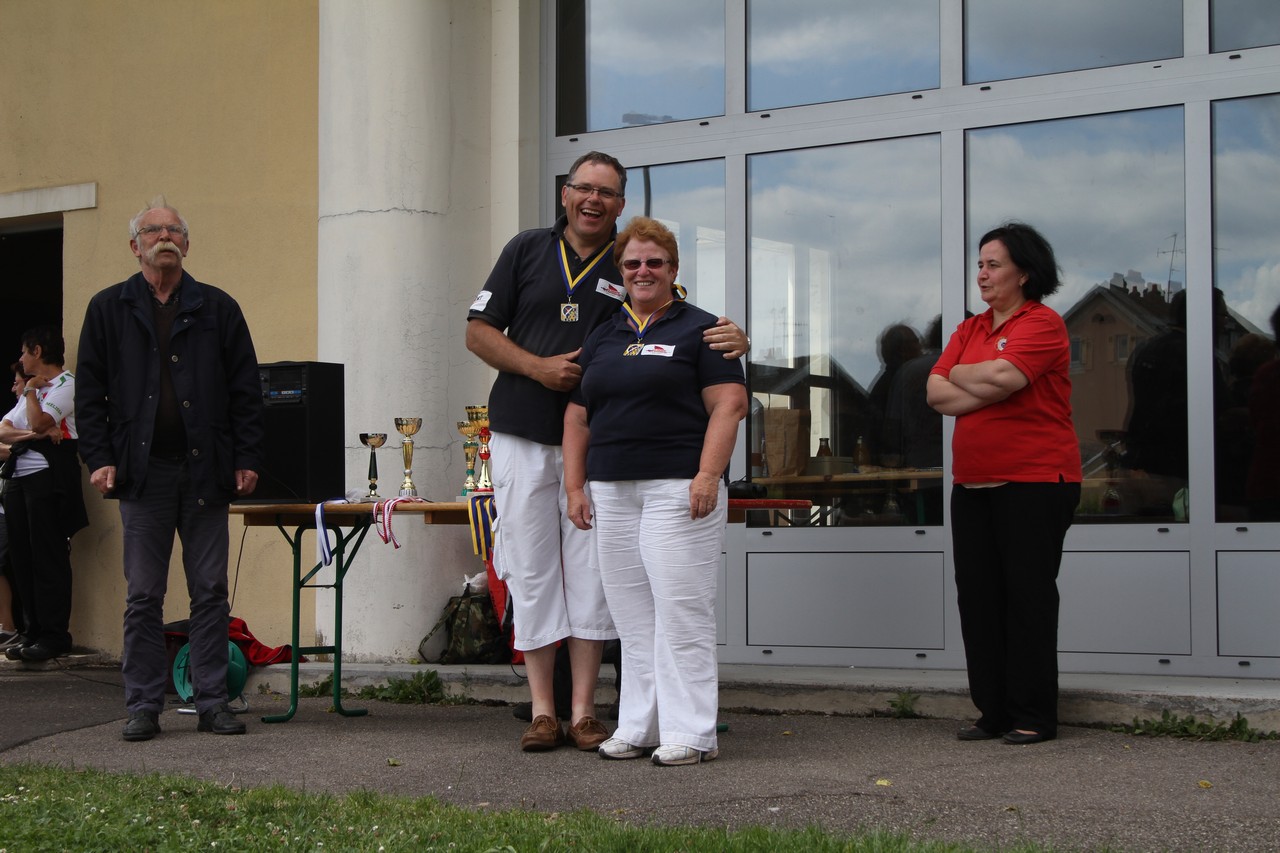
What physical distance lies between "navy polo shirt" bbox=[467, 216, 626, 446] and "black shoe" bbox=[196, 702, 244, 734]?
167 cm

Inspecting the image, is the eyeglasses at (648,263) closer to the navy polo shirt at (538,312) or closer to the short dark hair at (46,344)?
the navy polo shirt at (538,312)

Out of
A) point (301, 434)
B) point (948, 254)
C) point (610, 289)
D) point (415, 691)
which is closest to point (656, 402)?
point (610, 289)

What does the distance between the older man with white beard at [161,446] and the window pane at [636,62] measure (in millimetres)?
2648

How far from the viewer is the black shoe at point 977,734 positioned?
540 cm

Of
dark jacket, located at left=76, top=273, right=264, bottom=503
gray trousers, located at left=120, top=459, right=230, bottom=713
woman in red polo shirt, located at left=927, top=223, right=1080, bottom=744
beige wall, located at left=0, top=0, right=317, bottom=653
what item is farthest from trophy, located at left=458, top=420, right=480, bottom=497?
woman in red polo shirt, located at left=927, top=223, right=1080, bottom=744

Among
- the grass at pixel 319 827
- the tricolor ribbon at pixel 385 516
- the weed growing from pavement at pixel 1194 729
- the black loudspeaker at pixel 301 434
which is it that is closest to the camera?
the grass at pixel 319 827

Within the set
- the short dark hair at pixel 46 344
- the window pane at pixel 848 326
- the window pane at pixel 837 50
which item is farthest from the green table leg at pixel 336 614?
the short dark hair at pixel 46 344

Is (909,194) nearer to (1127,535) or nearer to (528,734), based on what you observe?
(1127,535)

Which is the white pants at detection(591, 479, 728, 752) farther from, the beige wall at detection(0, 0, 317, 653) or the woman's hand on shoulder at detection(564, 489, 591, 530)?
the beige wall at detection(0, 0, 317, 653)

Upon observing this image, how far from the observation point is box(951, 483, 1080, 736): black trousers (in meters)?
5.27

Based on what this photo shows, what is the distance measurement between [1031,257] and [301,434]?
10.1ft

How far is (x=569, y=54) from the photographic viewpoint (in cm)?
809

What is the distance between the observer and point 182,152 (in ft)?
28.2

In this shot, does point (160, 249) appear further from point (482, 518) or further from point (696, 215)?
point (696, 215)
